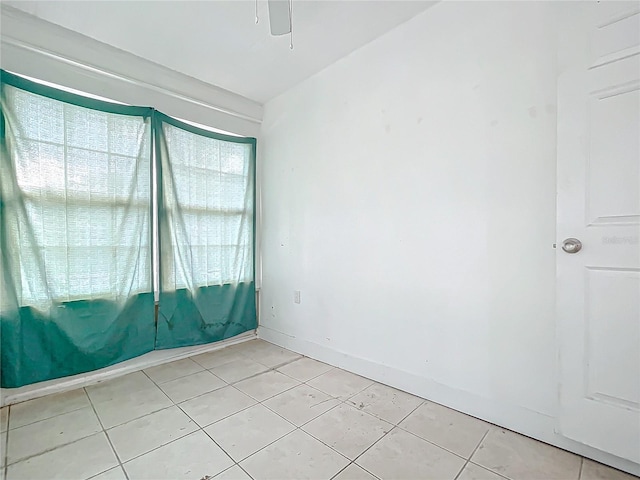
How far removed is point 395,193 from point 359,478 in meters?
1.68

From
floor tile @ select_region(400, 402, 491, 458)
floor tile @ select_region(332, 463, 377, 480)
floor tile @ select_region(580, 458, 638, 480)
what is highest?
floor tile @ select_region(580, 458, 638, 480)

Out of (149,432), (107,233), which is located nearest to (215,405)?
(149,432)

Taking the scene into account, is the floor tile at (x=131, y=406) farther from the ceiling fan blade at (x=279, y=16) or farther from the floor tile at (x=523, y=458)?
the ceiling fan blade at (x=279, y=16)

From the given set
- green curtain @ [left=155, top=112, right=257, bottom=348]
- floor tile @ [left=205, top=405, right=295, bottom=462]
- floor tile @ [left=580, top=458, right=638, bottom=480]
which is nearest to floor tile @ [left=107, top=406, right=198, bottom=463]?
floor tile @ [left=205, top=405, right=295, bottom=462]

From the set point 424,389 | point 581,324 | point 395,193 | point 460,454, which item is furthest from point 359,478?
point 395,193

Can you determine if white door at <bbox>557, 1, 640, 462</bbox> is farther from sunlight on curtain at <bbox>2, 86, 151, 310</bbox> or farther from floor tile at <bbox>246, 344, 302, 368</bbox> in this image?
sunlight on curtain at <bbox>2, 86, 151, 310</bbox>

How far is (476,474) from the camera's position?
136 centimetres

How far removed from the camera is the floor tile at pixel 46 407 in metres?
1.85

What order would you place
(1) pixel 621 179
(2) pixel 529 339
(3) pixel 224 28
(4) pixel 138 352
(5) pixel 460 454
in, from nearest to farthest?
(1) pixel 621 179
(5) pixel 460 454
(2) pixel 529 339
(3) pixel 224 28
(4) pixel 138 352

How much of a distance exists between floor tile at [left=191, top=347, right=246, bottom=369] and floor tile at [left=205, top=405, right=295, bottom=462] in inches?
35.7

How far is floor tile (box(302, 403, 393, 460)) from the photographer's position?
1.57 m

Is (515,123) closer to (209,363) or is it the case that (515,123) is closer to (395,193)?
(395,193)

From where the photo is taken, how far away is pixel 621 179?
1.31m

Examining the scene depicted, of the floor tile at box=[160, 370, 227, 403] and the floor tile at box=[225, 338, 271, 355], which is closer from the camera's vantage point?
the floor tile at box=[160, 370, 227, 403]
